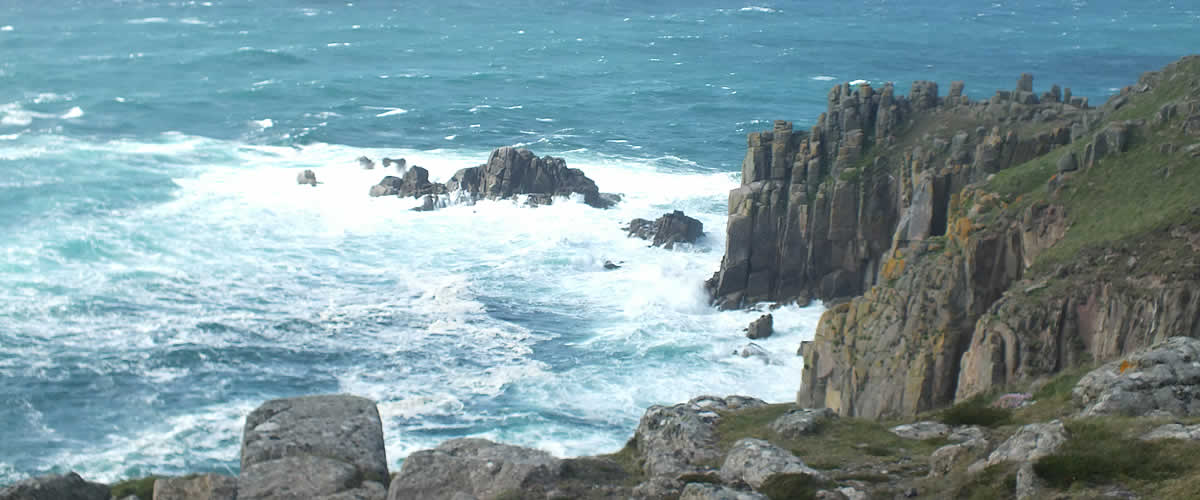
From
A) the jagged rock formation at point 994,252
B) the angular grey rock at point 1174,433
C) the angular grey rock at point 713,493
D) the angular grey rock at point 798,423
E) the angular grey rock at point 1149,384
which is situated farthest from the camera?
the jagged rock formation at point 994,252

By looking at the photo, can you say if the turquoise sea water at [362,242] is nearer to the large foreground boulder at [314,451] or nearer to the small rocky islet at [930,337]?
the small rocky islet at [930,337]

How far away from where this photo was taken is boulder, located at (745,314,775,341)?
6838 cm

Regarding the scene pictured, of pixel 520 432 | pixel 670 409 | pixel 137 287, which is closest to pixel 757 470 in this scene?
pixel 670 409

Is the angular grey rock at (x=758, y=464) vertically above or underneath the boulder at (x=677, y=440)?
above

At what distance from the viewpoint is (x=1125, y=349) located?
39.0 meters

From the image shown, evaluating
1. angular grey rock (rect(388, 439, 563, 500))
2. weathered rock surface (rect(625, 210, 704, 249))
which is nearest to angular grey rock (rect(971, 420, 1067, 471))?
angular grey rock (rect(388, 439, 563, 500))

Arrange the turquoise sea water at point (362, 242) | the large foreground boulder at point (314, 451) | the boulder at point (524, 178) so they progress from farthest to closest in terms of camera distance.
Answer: the boulder at point (524, 178) < the turquoise sea water at point (362, 242) < the large foreground boulder at point (314, 451)

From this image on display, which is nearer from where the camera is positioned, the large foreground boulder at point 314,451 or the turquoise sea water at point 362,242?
the large foreground boulder at point 314,451

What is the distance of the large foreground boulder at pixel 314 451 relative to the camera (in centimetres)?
2361

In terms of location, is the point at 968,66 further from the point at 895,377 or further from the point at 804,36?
the point at 895,377

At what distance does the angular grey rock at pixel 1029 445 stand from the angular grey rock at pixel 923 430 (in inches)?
179

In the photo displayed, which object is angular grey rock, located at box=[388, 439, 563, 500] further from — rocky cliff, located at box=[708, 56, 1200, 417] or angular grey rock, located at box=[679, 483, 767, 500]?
rocky cliff, located at box=[708, 56, 1200, 417]

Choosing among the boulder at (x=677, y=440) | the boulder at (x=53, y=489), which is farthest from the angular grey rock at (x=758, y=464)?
the boulder at (x=53, y=489)

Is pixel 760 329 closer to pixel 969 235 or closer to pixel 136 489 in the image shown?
pixel 969 235
